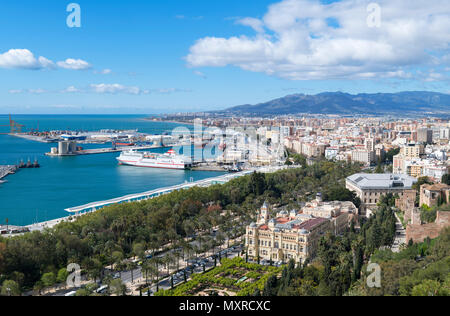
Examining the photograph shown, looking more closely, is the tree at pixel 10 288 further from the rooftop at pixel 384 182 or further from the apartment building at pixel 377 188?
the rooftop at pixel 384 182

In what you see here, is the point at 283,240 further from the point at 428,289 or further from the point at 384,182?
the point at 384,182

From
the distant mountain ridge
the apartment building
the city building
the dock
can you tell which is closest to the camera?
the city building

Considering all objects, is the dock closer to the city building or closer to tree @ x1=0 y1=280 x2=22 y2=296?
tree @ x1=0 y1=280 x2=22 y2=296

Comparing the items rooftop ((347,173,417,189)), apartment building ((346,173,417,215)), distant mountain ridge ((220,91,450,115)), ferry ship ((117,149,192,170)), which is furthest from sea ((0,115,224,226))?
distant mountain ridge ((220,91,450,115))

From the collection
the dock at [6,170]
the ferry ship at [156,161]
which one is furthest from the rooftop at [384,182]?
the dock at [6,170]

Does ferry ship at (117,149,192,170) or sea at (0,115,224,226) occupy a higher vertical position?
ferry ship at (117,149,192,170)
